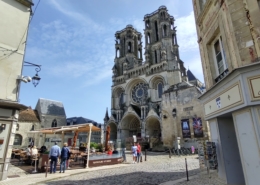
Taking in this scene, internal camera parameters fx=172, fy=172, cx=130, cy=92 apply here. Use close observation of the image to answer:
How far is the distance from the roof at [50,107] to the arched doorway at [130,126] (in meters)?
15.2

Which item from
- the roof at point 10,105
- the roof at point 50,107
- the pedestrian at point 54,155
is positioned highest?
A: the roof at point 50,107

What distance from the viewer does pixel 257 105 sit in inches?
147

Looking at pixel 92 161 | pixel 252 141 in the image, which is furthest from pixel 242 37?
pixel 92 161

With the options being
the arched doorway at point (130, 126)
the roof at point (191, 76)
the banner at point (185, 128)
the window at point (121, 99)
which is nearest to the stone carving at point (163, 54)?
the window at point (121, 99)

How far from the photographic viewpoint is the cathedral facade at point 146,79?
104 ft

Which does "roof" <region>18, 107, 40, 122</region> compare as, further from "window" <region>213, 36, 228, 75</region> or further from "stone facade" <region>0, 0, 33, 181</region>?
"window" <region>213, 36, 228, 75</region>

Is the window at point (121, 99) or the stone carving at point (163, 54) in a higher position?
the stone carving at point (163, 54)

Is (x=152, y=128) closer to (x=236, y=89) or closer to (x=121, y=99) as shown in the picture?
(x=121, y=99)

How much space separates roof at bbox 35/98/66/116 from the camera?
3617 cm

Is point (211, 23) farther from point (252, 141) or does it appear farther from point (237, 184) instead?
point (237, 184)

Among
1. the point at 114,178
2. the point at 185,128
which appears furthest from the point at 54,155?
the point at 185,128

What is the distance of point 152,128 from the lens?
31.2 meters

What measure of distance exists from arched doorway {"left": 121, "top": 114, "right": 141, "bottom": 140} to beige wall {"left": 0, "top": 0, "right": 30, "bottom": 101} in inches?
1074

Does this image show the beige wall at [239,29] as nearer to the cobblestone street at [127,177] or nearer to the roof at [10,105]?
the cobblestone street at [127,177]
